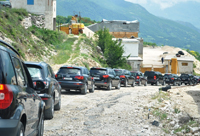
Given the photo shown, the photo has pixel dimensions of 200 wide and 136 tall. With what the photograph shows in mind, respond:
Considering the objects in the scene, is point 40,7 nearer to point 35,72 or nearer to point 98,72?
point 98,72

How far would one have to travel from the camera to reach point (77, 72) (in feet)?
66.4

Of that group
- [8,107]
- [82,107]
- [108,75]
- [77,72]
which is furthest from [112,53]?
[8,107]

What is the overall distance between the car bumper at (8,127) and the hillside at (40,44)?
3330 centimetres

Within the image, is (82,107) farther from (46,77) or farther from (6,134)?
(6,134)

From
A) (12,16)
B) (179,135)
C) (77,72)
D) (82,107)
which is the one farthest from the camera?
(12,16)

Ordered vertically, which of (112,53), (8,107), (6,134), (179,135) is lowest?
(179,135)

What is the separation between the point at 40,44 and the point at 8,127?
4489cm

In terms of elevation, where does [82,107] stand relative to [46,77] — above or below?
below

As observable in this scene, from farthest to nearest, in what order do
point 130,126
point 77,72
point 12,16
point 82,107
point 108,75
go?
point 12,16 < point 108,75 < point 77,72 < point 82,107 < point 130,126

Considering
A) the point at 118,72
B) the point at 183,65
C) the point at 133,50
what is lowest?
the point at 118,72

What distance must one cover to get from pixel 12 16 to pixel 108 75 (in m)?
26.9

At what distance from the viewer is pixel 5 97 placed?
4445mm

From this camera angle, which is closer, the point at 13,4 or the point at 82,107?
the point at 82,107

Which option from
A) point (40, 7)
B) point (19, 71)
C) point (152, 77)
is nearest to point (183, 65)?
point (40, 7)
